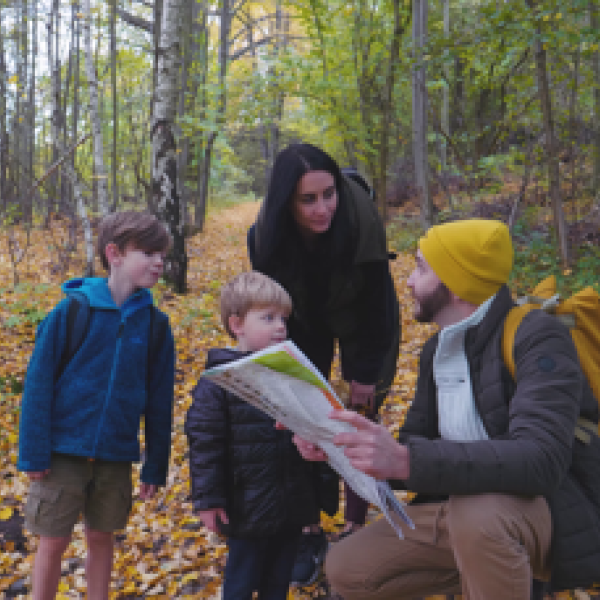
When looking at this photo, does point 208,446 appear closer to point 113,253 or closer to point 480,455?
point 113,253

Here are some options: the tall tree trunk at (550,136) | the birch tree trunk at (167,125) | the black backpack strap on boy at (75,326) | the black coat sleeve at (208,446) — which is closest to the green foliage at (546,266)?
the tall tree trunk at (550,136)

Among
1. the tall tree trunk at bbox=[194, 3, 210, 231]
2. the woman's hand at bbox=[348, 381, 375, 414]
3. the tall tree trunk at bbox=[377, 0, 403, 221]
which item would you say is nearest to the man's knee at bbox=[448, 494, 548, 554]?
the woman's hand at bbox=[348, 381, 375, 414]

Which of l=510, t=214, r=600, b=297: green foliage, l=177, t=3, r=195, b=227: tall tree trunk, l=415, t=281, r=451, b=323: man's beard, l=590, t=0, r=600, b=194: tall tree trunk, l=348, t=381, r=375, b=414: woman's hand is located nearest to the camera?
l=415, t=281, r=451, b=323: man's beard

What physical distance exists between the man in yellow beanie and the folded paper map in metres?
0.07

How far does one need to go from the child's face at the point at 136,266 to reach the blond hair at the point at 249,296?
403mm

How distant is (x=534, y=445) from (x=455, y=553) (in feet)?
1.69

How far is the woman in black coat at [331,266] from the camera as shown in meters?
2.38

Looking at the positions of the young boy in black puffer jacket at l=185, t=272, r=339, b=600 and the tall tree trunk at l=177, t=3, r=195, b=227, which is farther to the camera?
the tall tree trunk at l=177, t=3, r=195, b=227

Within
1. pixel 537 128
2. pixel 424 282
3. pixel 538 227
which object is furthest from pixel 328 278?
pixel 538 227

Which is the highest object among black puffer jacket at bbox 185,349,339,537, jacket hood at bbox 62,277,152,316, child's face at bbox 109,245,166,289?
child's face at bbox 109,245,166,289

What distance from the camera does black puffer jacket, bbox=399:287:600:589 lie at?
57.3 inches

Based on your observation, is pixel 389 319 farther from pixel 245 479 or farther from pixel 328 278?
pixel 245 479

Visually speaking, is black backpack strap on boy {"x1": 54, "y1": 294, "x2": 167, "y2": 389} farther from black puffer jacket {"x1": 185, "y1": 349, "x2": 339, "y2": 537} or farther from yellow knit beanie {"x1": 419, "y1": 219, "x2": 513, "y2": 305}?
yellow knit beanie {"x1": 419, "y1": 219, "x2": 513, "y2": 305}

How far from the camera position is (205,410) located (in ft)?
6.85
